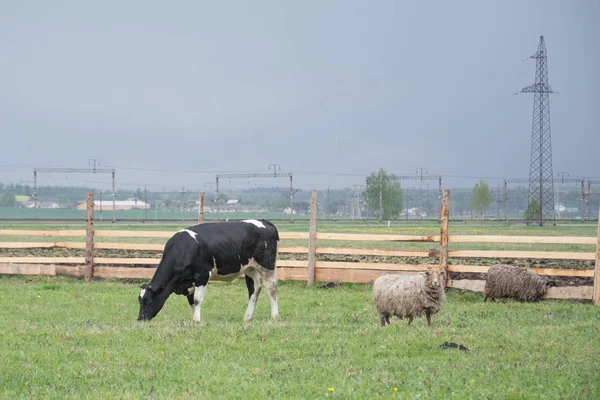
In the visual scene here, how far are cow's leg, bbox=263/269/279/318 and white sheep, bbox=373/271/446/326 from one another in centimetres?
272

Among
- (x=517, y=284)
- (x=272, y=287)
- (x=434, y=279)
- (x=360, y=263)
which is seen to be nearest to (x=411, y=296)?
(x=434, y=279)

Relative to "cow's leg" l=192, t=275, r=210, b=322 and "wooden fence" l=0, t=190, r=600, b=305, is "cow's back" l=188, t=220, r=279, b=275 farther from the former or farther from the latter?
Result: "wooden fence" l=0, t=190, r=600, b=305

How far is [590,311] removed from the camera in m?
15.0

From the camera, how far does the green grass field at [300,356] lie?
7.73 m

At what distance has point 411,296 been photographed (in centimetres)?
1197

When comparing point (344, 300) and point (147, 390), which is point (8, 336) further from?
point (344, 300)

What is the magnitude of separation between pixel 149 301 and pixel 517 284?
8074mm

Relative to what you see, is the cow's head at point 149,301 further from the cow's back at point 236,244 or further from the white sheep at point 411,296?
the white sheep at point 411,296

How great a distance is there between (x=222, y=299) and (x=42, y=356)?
7.45m

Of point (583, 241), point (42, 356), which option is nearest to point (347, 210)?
point (583, 241)

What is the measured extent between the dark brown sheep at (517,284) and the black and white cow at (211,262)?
5.26 metres

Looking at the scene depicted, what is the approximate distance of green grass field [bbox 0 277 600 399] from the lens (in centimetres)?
773

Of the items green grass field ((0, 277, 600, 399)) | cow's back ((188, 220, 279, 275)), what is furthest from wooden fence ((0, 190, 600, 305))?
cow's back ((188, 220, 279, 275))

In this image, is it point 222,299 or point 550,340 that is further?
point 222,299
